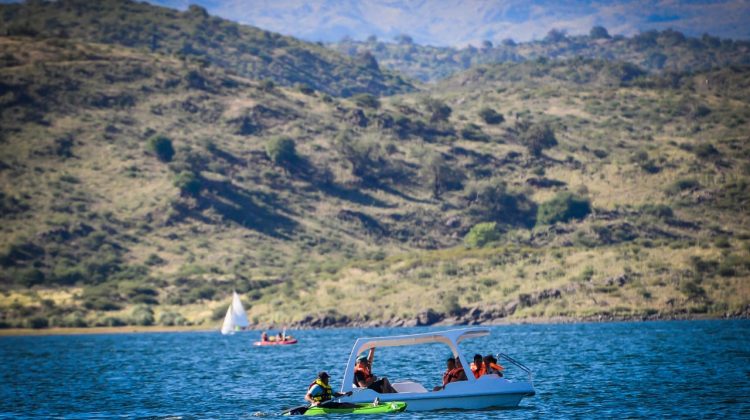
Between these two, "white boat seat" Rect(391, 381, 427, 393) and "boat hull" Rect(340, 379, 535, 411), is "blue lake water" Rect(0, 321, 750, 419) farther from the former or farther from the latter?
"white boat seat" Rect(391, 381, 427, 393)

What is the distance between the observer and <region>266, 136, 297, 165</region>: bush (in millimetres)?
184125

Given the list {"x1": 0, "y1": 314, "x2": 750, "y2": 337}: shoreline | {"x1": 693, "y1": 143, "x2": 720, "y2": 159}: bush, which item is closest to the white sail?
{"x1": 0, "y1": 314, "x2": 750, "y2": 337}: shoreline

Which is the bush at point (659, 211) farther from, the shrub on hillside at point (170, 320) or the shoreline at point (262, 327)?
the shrub on hillside at point (170, 320)

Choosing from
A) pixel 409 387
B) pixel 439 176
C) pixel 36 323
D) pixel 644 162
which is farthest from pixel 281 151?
pixel 409 387

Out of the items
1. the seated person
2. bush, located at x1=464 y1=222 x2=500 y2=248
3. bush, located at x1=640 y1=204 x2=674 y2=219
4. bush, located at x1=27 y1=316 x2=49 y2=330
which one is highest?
bush, located at x1=640 y1=204 x2=674 y2=219

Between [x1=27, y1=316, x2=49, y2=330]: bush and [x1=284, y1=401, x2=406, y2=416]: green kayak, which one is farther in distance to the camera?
[x1=27, y1=316, x2=49, y2=330]: bush

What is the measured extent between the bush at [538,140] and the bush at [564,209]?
90.7 ft

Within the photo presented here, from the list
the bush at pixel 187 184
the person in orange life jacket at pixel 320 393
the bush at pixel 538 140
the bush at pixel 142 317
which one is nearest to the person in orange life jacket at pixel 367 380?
the person in orange life jacket at pixel 320 393

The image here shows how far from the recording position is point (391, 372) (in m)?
61.1

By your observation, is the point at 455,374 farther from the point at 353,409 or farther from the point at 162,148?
the point at 162,148

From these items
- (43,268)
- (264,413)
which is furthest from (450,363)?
(43,268)

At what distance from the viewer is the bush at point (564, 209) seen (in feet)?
538

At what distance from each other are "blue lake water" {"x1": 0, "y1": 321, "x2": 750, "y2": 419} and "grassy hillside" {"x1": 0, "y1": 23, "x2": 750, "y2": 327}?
711 inches

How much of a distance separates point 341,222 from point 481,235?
23812mm
